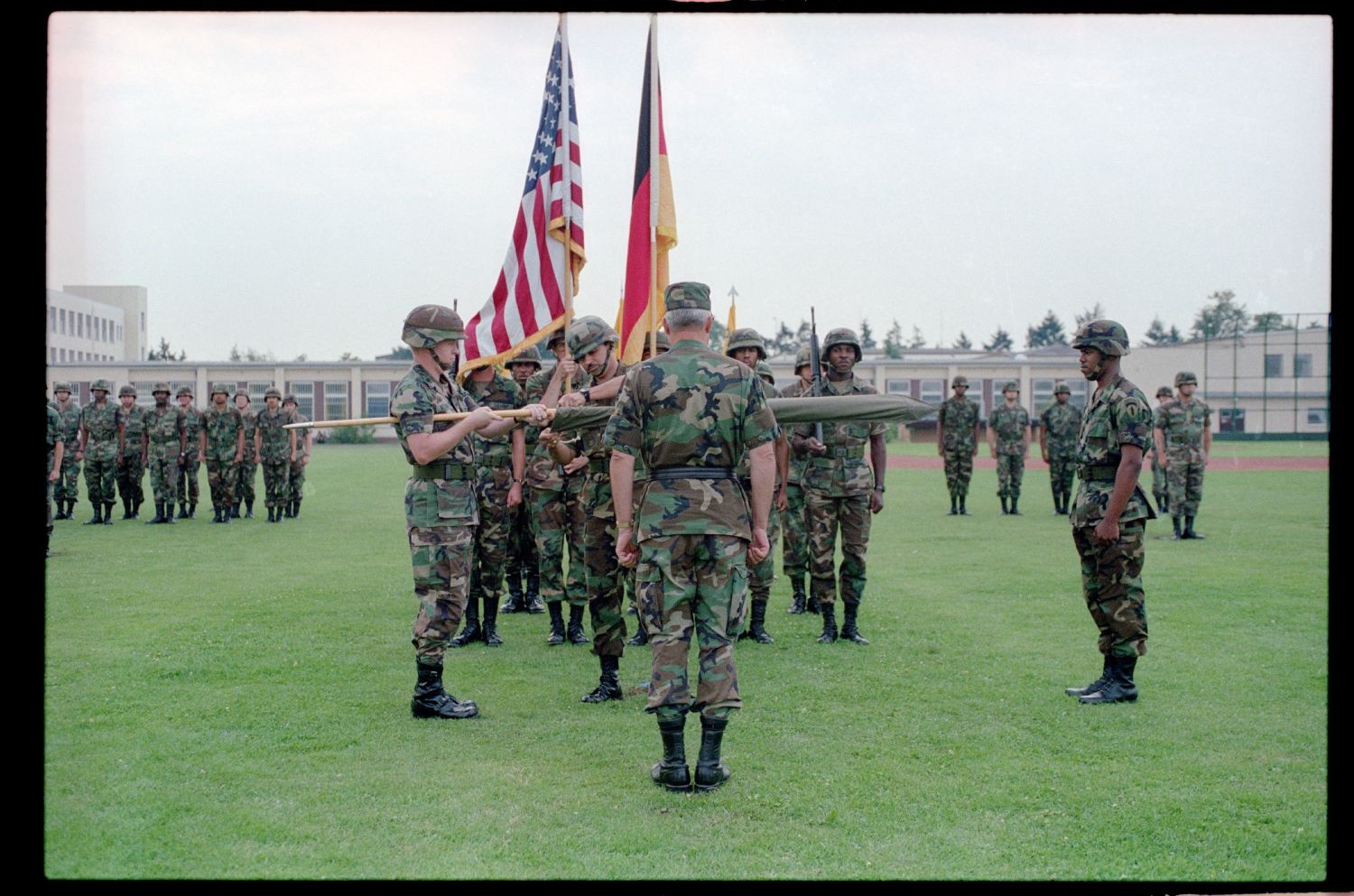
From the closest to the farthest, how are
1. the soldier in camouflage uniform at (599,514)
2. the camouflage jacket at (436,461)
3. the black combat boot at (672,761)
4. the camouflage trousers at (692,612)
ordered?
the black combat boot at (672,761), the camouflage trousers at (692,612), the camouflage jacket at (436,461), the soldier in camouflage uniform at (599,514)

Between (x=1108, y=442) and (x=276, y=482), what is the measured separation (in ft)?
46.7

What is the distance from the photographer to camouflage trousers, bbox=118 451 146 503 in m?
17.0

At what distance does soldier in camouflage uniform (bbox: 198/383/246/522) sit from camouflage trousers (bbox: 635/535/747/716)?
13566 mm

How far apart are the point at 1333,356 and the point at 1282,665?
483cm

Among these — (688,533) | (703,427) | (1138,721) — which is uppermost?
(703,427)

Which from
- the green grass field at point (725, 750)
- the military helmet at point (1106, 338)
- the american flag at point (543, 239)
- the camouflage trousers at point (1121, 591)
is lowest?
the green grass field at point (725, 750)

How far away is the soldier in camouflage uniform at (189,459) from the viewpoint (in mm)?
16812

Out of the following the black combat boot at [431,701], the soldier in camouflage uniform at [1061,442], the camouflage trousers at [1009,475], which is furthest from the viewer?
the camouflage trousers at [1009,475]

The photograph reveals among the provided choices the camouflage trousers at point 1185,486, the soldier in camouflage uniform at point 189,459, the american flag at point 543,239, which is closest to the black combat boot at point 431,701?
the american flag at point 543,239

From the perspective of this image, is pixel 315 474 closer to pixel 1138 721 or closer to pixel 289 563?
pixel 289 563

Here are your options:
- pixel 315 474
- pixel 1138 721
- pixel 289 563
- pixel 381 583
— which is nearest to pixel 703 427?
pixel 1138 721

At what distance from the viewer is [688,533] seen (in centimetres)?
491

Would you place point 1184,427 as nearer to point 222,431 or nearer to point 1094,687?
point 1094,687

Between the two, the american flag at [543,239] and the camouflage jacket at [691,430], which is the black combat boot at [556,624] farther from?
the camouflage jacket at [691,430]
